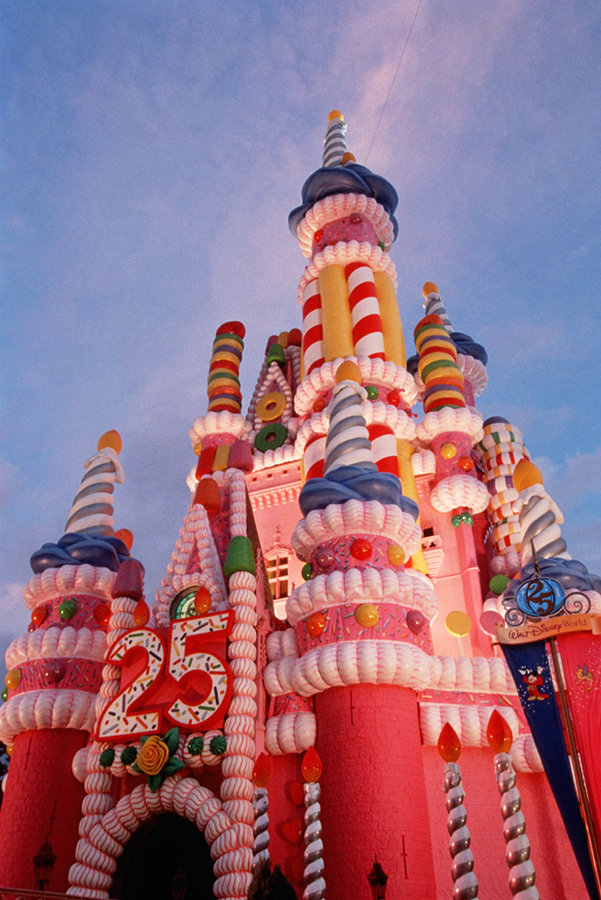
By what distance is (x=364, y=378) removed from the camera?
19094 millimetres

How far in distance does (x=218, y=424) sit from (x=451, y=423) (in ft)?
20.7

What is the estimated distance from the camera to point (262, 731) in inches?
519

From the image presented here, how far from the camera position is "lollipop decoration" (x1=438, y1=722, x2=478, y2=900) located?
10.5m

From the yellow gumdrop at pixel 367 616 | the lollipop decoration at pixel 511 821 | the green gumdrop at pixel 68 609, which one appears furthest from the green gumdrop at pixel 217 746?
the green gumdrop at pixel 68 609

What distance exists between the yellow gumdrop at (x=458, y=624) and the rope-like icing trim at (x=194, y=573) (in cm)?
542

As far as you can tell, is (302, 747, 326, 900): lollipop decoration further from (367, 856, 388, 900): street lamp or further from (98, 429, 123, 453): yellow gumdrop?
(98, 429, 123, 453): yellow gumdrop

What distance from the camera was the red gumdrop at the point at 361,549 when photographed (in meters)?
13.3

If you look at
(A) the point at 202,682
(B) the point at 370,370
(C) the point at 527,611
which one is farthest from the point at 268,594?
(B) the point at 370,370

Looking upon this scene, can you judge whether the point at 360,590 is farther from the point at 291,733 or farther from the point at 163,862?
the point at 163,862

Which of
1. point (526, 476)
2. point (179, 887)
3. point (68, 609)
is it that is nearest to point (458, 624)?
point (526, 476)

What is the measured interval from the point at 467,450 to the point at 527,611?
316 inches

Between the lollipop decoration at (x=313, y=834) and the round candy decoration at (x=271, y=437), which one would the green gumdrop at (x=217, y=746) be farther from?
the round candy decoration at (x=271, y=437)

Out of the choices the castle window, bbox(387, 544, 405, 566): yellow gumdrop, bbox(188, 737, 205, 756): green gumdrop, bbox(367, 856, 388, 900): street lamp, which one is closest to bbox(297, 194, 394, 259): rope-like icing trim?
the castle window

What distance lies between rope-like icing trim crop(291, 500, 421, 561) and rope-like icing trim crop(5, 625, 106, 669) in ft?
16.2
